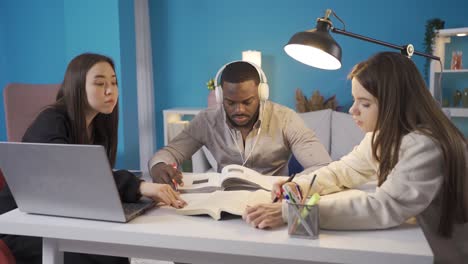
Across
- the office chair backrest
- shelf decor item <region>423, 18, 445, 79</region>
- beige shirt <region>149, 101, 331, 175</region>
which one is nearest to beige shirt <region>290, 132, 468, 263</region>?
beige shirt <region>149, 101, 331, 175</region>

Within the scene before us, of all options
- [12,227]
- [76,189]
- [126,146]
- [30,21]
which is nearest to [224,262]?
[76,189]

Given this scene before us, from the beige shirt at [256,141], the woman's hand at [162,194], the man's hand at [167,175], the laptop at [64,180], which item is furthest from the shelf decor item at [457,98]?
the laptop at [64,180]

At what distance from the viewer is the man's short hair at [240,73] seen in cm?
177

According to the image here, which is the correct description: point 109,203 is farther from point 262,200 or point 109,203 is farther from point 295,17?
point 295,17

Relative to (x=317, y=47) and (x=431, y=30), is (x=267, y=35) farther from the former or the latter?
(x=317, y=47)

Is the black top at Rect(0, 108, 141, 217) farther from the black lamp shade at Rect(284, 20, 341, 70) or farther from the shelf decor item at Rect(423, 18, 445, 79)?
the shelf decor item at Rect(423, 18, 445, 79)

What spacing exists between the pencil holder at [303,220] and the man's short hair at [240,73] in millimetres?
869

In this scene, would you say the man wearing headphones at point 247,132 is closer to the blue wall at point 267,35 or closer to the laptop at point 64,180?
the laptop at point 64,180

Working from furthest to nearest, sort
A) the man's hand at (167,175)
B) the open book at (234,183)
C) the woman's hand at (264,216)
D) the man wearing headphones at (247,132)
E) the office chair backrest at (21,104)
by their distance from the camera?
the office chair backrest at (21,104)
the man wearing headphones at (247,132)
the man's hand at (167,175)
the open book at (234,183)
the woman's hand at (264,216)

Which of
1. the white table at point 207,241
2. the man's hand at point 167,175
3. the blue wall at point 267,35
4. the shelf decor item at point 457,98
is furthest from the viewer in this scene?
the blue wall at point 267,35

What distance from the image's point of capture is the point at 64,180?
1.06 m

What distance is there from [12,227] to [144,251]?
0.32 metres

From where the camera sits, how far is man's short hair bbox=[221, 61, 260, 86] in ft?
5.81

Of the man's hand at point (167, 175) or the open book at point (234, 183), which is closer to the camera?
the open book at point (234, 183)
